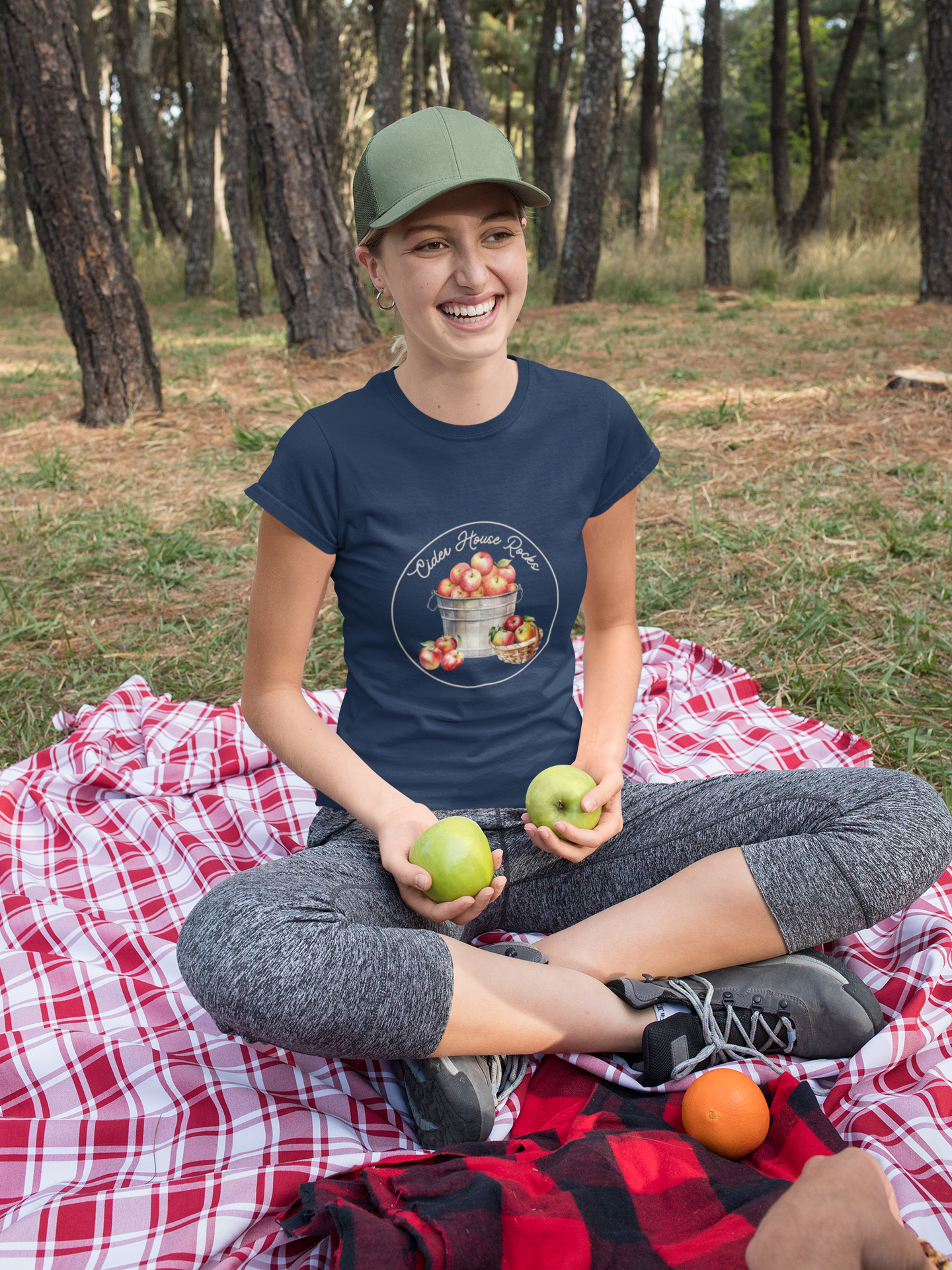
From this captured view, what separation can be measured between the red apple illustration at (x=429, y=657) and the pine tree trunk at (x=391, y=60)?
40.4ft

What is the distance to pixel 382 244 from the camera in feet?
6.53

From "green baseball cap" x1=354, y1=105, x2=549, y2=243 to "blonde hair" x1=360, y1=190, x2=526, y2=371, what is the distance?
0.11 ft

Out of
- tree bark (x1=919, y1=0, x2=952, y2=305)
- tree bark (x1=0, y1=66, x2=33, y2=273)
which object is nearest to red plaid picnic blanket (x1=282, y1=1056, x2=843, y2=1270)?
tree bark (x1=919, y1=0, x2=952, y2=305)

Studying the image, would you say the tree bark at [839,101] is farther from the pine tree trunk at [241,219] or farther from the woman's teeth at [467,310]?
the woman's teeth at [467,310]

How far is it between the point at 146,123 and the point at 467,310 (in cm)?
1827

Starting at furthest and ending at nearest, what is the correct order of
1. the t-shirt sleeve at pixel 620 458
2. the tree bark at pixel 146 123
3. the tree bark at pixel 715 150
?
the tree bark at pixel 146 123 → the tree bark at pixel 715 150 → the t-shirt sleeve at pixel 620 458

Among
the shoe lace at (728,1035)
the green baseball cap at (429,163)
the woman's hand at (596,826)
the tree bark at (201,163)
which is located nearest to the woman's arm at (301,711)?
the woman's hand at (596,826)

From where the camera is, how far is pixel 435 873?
1.77m

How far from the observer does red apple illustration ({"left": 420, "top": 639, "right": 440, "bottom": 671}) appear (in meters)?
2.07

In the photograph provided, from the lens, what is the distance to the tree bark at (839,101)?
15844 millimetres

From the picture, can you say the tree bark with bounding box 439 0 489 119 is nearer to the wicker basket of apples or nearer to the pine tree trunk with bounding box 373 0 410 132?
the pine tree trunk with bounding box 373 0 410 132

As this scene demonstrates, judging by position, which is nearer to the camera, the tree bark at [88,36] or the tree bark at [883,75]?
the tree bark at [88,36]

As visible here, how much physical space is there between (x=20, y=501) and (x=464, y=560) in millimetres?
4301

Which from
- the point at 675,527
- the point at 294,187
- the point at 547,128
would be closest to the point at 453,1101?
the point at 675,527
